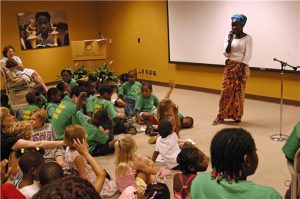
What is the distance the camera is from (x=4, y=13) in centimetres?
889

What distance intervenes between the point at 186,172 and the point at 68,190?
185 centimetres

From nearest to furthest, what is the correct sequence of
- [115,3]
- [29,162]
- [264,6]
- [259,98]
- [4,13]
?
[29,162] → [264,6] → [259,98] → [4,13] → [115,3]

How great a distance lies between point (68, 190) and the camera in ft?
2.80

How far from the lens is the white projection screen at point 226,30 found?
20.2 feet

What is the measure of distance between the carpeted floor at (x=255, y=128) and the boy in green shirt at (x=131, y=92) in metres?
0.80

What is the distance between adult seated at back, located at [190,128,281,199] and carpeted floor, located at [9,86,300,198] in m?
2.18

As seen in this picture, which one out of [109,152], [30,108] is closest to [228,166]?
[109,152]

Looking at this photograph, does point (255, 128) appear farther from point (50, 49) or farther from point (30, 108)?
point (50, 49)

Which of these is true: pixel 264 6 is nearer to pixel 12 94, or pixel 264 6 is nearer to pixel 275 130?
pixel 275 130

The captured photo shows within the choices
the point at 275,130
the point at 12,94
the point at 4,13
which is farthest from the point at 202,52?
the point at 4,13

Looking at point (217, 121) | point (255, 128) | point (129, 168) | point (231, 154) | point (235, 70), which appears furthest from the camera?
point (217, 121)

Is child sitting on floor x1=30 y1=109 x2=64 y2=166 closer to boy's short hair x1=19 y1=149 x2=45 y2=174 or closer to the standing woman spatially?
boy's short hair x1=19 y1=149 x2=45 y2=174

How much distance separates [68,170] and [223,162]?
2.09 m

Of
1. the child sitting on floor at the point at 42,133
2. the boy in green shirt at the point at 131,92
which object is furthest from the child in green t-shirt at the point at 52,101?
the boy in green shirt at the point at 131,92
